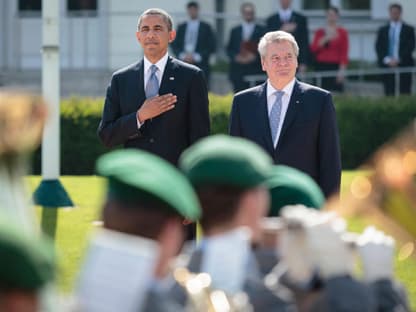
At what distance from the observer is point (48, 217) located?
1229 centimetres

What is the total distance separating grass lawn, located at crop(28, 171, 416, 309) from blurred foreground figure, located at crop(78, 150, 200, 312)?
3.76 m

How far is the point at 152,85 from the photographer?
9266 mm

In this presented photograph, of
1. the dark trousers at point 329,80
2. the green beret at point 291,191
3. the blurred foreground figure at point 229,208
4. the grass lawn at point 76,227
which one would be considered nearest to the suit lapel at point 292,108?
the grass lawn at point 76,227

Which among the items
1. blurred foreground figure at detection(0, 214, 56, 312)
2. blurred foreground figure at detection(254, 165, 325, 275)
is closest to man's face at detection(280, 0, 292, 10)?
blurred foreground figure at detection(254, 165, 325, 275)

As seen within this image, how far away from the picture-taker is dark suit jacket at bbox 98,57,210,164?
9078 mm

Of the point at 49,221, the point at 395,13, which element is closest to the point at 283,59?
the point at 49,221

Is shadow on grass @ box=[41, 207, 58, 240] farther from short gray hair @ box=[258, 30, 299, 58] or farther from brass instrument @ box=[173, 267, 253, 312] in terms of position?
brass instrument @ box=[173, 267, 253, 312]

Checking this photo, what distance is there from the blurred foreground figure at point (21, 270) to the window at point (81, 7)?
24855 mm

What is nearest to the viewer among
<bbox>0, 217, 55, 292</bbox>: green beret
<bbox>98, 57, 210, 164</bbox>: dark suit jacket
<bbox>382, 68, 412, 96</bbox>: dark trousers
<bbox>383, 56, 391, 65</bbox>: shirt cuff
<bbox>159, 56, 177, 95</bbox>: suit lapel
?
<bbox>0, 217, 55, 292</bbox>: green beret

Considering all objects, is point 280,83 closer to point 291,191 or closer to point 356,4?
point 291,191

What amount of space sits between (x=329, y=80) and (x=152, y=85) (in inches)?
574

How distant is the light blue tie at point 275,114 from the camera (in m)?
8.75

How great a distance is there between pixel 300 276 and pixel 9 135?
95 cm

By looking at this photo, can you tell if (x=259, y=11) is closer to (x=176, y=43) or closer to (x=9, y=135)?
(x=176, y=43)
